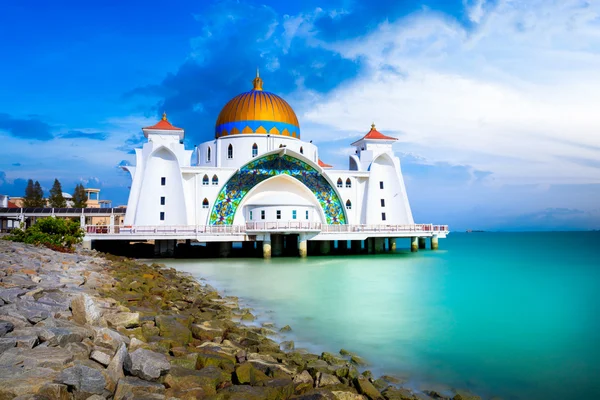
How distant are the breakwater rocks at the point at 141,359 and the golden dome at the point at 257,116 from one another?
78.9ft

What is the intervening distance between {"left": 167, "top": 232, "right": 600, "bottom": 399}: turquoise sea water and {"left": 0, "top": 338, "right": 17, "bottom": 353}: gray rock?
16.2ft

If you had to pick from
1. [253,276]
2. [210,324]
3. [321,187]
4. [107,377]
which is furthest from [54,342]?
[321,187]

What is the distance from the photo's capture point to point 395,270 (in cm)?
2184

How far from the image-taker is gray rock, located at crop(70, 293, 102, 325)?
6.34 metres

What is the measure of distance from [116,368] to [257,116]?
28543 millimetres

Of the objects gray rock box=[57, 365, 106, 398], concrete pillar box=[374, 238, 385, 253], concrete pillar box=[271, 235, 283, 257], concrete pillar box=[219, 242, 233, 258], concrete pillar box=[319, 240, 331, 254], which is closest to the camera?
gray rock box=[57, 365, 106, 398]

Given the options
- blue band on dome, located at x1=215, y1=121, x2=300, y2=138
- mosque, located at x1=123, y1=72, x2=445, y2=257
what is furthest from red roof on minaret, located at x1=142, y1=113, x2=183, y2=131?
blue band on dome, located at x1=215, y1=121, x2=300, y2=138

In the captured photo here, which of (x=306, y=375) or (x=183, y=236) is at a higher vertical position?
(x=183, y=236)

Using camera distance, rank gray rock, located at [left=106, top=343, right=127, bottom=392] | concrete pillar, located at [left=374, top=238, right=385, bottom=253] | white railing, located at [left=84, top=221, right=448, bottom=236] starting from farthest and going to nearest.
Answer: concrete pillar, located at [left=374, top=238, right=385, bottom=253]
white railing, located at [left=84, top=221, right=448, bottom=236]
gray rock, located at [left=106, top=343, right=127, bottom=392]

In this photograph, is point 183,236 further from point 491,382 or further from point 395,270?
point 491,382

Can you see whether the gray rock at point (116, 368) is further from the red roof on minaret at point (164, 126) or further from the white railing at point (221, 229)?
the red roof on minaret at point (164, 126)

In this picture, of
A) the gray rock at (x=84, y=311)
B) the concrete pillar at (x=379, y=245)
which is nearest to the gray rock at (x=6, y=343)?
the gray rock at (x=84, y=311)

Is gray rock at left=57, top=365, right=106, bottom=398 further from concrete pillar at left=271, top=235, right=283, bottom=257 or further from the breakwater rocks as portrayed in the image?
concrete pillar at left=271, top=235, right=283, bottom=257

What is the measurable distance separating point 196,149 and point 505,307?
84.2ft
